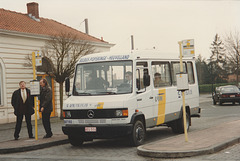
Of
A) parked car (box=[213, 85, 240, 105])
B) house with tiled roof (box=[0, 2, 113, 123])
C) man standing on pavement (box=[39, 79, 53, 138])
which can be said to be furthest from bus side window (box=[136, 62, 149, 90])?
parked car (box=[213, 85, 240, 105])

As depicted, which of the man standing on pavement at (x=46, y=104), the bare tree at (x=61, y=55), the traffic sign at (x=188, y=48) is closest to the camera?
the traffic sign at (x=188, y=48)

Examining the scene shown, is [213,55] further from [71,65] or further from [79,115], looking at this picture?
[79,115]

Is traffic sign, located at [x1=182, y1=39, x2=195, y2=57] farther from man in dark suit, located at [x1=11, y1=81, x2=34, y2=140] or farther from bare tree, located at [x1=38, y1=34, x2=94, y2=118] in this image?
bare tree, located at [x1=38, y1=34, x2=94, y2=118]

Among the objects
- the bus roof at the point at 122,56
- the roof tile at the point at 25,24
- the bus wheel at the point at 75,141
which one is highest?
the roof tile at the point at 25,24

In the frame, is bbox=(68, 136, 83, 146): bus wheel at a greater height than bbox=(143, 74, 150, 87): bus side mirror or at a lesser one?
lesser

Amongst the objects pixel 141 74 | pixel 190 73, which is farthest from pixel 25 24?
pixel 141 74

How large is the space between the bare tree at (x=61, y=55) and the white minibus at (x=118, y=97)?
389 inches

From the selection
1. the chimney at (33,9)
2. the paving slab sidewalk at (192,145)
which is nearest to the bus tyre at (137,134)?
the paving slab sidewalk at (192,145)

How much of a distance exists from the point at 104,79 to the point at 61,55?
10.8 metres

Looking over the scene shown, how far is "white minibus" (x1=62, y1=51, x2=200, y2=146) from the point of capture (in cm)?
1025

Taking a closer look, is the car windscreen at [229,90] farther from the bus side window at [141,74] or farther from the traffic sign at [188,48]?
the traffic sign at [188,48]

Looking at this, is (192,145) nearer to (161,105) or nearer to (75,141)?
(161,105)

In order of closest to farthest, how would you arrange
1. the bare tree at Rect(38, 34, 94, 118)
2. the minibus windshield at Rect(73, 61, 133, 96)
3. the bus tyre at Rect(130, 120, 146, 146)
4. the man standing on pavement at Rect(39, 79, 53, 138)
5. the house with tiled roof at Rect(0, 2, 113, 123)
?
the bus tyre at Rect(130, 120, 146, 146), the minibus windshield at Rect(73, 61, 133, 96), the man standing on pavement at Rect(39, 79, 53, 138), the house with tiled roof at Rect(0, 2, 113, 123), the bare tree at Rect(38, 34, 94, 118)

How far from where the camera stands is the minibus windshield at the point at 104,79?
35.4ft
